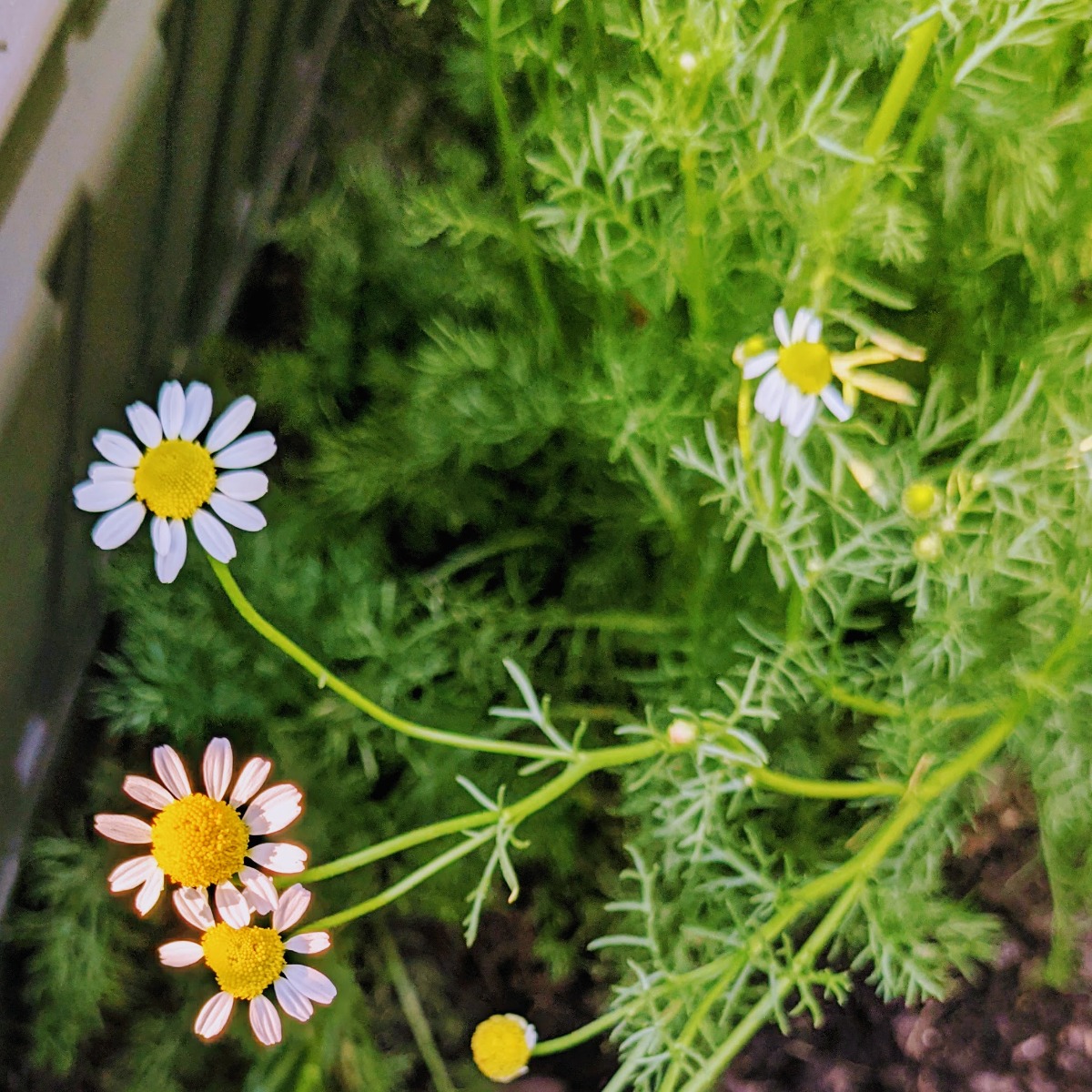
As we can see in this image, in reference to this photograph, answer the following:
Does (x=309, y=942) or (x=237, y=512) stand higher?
(x=237, y=512)

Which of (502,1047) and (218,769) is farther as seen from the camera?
(502,1047)

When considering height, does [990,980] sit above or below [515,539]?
below

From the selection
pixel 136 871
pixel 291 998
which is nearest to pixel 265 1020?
pixel 291 998

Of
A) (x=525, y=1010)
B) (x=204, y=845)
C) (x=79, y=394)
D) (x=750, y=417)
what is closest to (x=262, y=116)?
(x=79, y=394)

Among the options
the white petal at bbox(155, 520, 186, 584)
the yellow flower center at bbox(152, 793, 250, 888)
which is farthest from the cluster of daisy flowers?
the white petal at bbox(155, 520, 186, 584)

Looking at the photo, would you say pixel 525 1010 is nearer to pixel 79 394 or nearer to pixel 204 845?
pixel 204 845

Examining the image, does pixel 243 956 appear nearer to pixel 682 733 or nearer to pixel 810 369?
pixel 682 733
